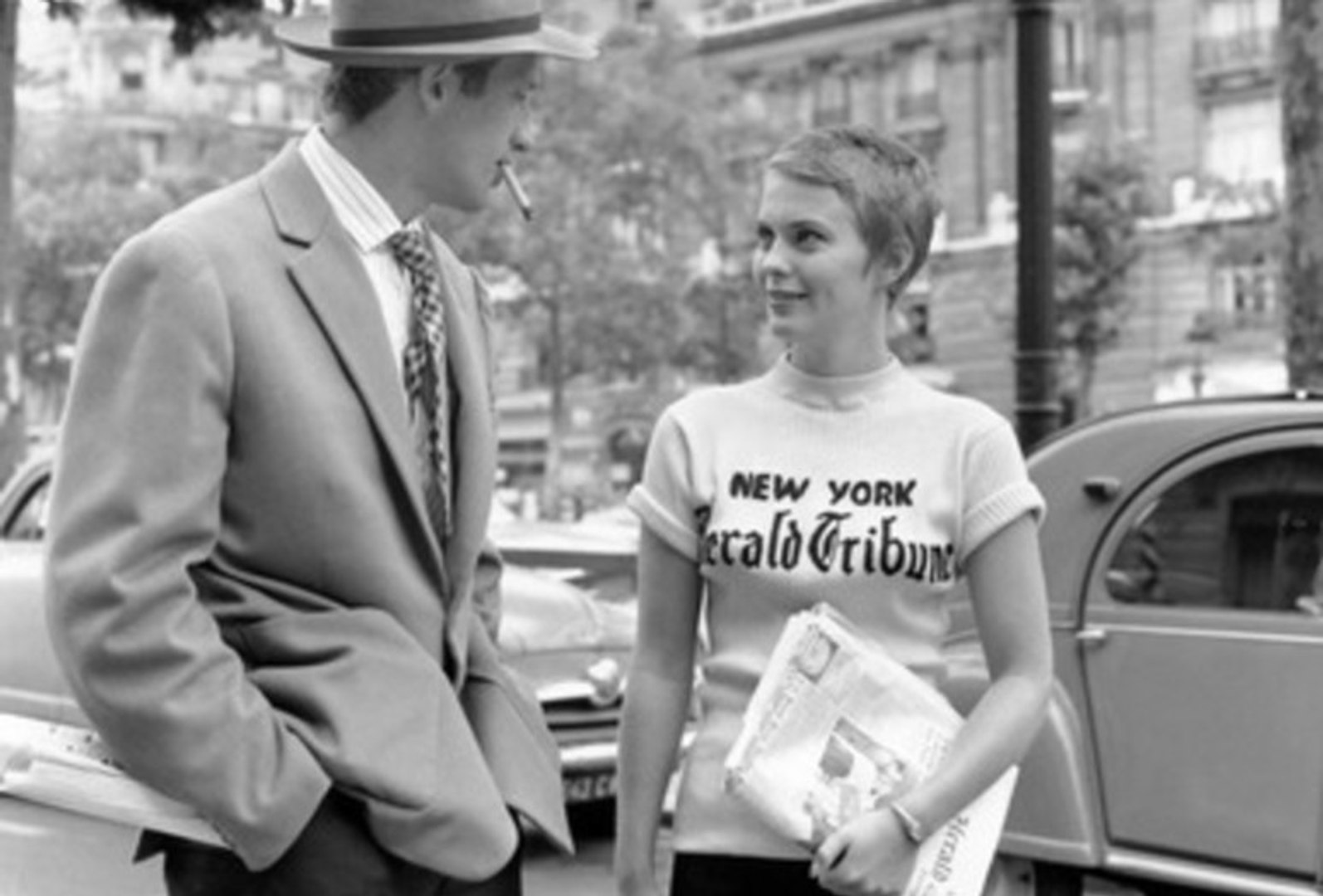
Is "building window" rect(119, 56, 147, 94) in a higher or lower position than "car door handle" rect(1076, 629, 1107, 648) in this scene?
higher

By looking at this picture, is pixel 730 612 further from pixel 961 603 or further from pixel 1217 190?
pixel 1217 190

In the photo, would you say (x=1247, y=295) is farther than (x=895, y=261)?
Yes

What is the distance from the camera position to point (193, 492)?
2053mm

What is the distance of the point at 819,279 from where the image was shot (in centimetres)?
271

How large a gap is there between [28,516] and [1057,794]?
5.19 metres

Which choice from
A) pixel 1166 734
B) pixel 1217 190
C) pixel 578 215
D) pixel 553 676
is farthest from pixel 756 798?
pixel 1217 190

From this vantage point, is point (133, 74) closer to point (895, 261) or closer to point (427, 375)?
point (895, 261)

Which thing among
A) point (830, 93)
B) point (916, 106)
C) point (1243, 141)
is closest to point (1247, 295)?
point (1243, 141)

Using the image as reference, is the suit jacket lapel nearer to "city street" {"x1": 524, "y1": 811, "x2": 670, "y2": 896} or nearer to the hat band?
the hat band

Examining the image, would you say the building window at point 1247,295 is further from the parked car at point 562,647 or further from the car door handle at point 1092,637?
the car door handle at point 1092,637

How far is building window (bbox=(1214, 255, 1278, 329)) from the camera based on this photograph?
140 ft

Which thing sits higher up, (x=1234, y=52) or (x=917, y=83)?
(x=917, y=83)

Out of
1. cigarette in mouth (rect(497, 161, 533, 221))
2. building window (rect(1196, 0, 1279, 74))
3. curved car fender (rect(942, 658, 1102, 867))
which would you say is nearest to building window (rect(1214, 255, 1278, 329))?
building window (rect(1196, 0, 1279, 74))

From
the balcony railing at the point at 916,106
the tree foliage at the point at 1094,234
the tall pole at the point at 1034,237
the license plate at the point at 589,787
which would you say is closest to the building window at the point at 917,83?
the balcony railing at the point at 916,106
